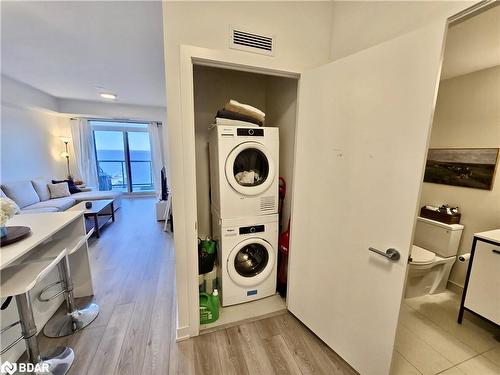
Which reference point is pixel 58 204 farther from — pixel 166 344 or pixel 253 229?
pixel 253 229

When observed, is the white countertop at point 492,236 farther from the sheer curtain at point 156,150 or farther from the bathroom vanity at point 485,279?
the sheer curtain at point 156,150

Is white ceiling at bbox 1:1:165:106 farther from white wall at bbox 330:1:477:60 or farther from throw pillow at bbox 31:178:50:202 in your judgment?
throw pillow at bbox 31:178:50:202

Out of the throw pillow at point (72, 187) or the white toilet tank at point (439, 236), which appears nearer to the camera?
the white toilet tank at point (439, 236)

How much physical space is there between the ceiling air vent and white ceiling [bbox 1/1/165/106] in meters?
0.98

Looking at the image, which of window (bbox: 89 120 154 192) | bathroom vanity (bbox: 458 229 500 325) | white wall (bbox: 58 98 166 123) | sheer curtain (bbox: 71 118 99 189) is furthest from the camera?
window (bbox: 89 120 154 192)

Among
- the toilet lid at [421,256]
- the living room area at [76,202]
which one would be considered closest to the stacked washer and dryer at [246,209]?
the living room area at [76,202]

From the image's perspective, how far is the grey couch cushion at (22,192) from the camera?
3662 mm

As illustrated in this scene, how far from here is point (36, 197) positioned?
13.8ft

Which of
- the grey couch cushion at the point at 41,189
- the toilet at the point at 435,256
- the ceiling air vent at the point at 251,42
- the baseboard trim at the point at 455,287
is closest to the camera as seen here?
the ceiling air vent at the point at 251,42

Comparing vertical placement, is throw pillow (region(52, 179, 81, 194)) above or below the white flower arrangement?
below

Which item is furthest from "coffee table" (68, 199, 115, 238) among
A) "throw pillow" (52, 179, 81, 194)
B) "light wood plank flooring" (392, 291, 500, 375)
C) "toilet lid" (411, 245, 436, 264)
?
"toilet lid" (411, 245, 436, 264)

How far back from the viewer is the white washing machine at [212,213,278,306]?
1916 mm

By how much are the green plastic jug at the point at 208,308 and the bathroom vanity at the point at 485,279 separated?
2077 mm

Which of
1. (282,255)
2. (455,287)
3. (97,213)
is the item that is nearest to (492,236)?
Result: (455,287)
